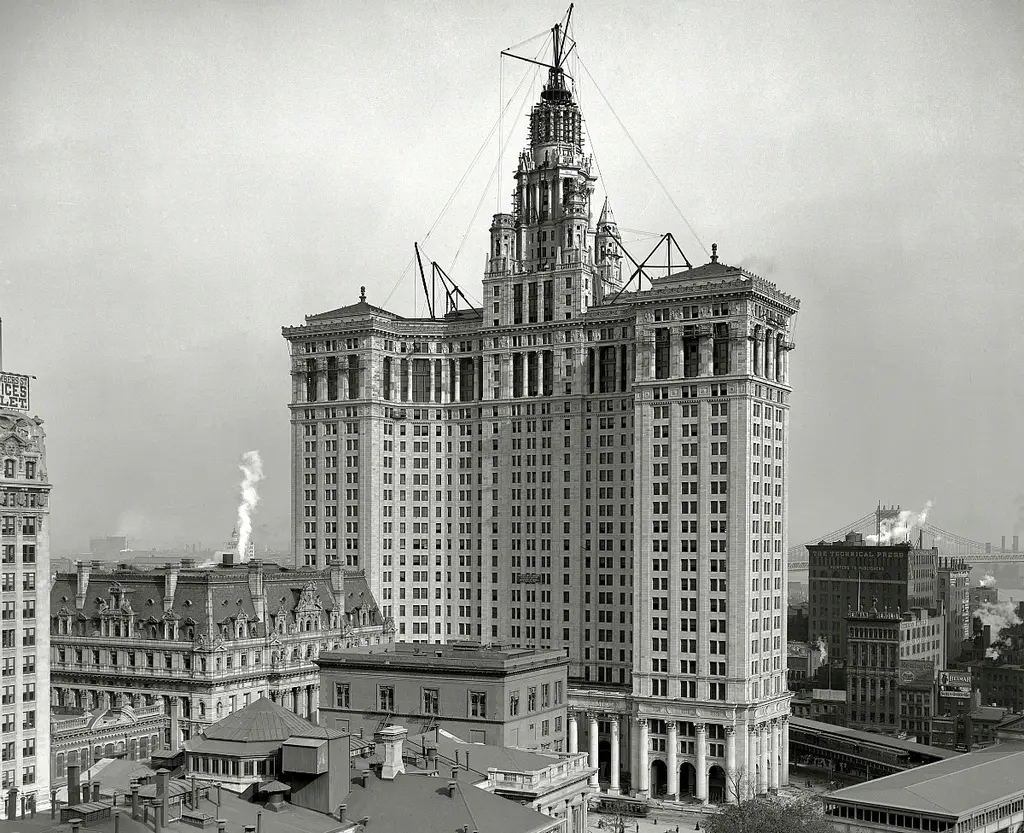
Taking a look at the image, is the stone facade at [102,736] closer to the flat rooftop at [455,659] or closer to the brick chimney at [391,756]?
the flat rooftop at [455,659]

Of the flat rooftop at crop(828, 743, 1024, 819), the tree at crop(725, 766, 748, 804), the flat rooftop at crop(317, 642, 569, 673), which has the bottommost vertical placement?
the tree at crop(725, 766, 748, 804)

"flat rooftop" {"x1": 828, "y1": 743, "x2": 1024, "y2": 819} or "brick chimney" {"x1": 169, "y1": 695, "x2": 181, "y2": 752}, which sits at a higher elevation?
"brick chimney" {"x1": 169, "y1": 695, "x2": 181, "y2": 752}

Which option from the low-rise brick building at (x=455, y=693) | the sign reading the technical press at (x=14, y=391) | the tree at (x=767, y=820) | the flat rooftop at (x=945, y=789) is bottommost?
the flat rooftop at (x=945, y=789)

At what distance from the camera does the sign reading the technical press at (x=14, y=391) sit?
161m

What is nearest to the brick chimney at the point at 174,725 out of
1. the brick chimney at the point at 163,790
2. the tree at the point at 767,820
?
the tree at the point at 767,820

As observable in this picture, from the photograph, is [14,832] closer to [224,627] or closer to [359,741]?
[359,741]

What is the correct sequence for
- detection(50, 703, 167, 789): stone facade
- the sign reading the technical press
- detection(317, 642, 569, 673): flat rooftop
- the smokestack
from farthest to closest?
detection(50, 703, 167, 789): stone facade → detection(317, 642, 569, 673): flat rooftop → the sign reading the technical press → the smokestack

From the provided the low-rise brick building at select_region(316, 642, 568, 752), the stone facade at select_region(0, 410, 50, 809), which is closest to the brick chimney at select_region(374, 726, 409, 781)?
the low-rise brick building at select_region(316, 642, 568, 752)

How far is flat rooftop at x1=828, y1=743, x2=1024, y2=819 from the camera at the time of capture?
155250 millimetres

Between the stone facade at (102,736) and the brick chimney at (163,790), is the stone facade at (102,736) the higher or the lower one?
the lower one

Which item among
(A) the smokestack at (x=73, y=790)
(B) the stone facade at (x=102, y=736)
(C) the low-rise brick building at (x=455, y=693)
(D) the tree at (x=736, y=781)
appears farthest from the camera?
(D) the tree at (x=736, y=781)

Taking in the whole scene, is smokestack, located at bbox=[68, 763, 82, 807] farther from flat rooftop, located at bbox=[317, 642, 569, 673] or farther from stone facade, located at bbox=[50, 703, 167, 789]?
flat rooftop, located at bbox=[317, 642, 569, 673]

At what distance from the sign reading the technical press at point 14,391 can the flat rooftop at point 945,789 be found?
107m

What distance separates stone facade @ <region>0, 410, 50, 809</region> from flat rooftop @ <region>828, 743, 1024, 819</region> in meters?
93.9
